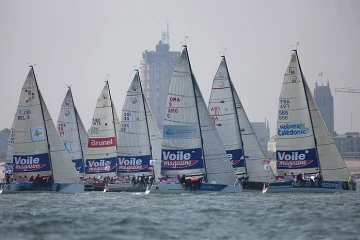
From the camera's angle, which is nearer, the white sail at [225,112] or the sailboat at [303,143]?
the sailboat at [303,143]

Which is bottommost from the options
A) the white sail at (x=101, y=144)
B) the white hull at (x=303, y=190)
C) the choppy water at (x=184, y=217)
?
the choppy water at (x=184, y=217)

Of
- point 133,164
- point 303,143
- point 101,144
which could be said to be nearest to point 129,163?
point 133,164

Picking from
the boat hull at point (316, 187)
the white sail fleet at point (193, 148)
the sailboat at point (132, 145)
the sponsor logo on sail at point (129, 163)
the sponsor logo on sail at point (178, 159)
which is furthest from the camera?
the sponsor logo on sail at point (129, 163)

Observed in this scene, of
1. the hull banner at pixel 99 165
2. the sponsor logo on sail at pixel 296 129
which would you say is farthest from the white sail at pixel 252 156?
the hull banner at pixel 99 165

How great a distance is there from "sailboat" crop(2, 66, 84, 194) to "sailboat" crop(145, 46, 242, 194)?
9.20 m

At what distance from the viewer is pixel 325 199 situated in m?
65.1

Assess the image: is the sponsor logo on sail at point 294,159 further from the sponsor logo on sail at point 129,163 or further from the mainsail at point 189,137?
the sponsor logo on sail at point 129,163

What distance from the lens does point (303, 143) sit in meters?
72.5

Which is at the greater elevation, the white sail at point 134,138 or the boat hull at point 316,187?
the white sail at point 134,138

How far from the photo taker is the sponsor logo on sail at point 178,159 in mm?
69688

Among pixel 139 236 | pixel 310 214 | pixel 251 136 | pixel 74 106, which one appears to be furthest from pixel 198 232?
pixel 74 106

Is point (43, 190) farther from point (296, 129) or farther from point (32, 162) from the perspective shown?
point (296, 129)

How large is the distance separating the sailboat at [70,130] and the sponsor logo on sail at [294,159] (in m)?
23.6

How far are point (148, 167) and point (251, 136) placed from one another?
351 inches
